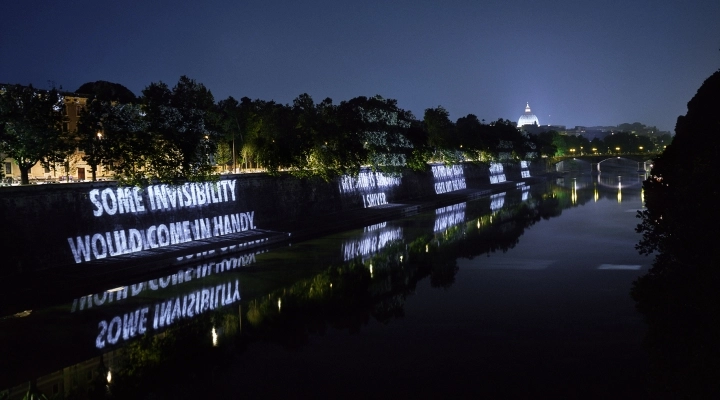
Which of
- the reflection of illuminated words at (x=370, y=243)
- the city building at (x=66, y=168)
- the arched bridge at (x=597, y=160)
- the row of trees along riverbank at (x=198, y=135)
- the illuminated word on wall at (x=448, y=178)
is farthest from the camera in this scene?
the arched bridge at (x=597, y=160)

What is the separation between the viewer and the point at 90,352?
14383 millimetres

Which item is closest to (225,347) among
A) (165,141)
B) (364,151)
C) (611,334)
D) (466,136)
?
(611,334)

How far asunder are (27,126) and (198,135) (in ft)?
29.8

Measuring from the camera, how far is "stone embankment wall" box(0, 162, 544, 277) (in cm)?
2198

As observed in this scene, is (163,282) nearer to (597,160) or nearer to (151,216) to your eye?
(151,216)

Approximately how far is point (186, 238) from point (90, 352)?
15.5m

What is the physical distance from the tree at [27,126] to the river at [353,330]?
22.9 ft

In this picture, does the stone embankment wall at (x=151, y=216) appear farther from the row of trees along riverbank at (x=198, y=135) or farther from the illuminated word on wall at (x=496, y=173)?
the illuminated word on wall at (x=496, y=173)

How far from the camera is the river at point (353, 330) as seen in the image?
11781 mm

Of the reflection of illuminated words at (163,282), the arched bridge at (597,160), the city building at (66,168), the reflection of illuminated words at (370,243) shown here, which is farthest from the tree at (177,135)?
the arched bridge at (597,160)

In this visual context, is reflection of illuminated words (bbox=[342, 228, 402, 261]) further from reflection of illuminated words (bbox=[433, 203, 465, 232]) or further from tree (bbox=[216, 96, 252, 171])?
tree (bbox=[216, 96, 252, 171])

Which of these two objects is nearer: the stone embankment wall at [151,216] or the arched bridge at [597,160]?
the stone embankment wall at [151,216]

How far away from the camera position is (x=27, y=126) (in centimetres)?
2402

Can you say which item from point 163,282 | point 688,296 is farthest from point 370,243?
point 688,296
